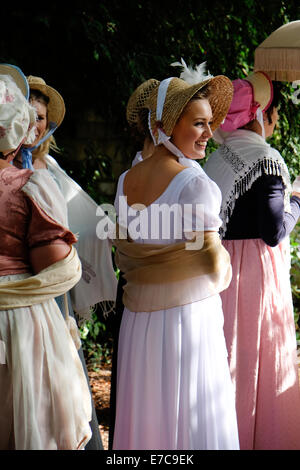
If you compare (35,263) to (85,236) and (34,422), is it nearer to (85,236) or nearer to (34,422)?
(34,422)

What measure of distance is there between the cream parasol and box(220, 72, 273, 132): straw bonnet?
14 centimetres

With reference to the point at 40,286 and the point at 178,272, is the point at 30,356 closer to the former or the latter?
the point at 40,286

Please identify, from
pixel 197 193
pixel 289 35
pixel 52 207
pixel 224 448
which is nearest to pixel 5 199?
pixel 52 207

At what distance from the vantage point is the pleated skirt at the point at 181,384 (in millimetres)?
2664

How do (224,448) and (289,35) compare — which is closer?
(224,448)

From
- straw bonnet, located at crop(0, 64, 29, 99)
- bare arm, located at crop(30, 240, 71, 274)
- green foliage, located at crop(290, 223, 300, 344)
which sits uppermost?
straw bonnet, located at crop(0, 64, 29, 99)

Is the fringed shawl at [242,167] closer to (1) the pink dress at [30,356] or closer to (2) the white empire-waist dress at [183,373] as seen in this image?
(2) the white empire-waist dress at [183,373]

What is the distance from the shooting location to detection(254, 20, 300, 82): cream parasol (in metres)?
3.86

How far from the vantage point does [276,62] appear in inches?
153

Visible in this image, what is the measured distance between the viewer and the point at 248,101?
3672 millimetres

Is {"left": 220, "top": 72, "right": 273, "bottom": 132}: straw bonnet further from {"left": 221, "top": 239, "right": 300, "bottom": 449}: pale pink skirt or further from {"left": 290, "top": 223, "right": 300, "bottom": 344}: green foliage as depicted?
{"left": 290, "top": 223, "right": 300, "bottom": 344}: green foliage

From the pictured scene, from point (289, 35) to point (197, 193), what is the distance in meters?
1.78

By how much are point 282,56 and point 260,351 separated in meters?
1.66

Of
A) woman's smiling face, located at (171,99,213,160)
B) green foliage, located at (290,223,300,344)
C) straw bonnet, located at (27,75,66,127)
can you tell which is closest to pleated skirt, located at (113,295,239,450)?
woman's smiling face, located at (171,99,213,160)
